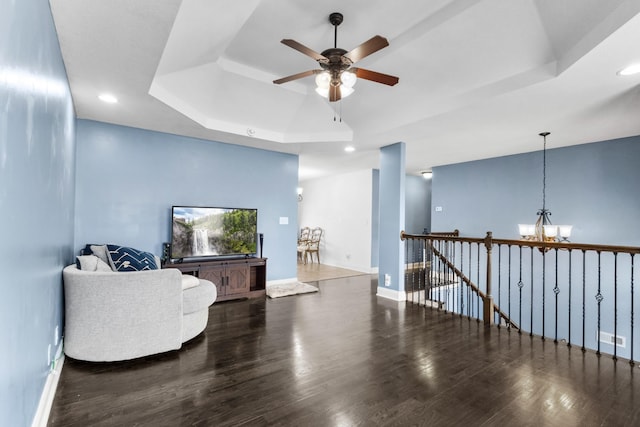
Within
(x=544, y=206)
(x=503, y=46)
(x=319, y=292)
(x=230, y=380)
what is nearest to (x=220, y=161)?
(x=319, y=292)

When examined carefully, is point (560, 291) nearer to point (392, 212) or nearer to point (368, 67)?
point (392, 212)

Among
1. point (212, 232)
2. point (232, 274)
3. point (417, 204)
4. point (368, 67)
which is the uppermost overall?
point (368, 67)

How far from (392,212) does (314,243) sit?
14.0 feet

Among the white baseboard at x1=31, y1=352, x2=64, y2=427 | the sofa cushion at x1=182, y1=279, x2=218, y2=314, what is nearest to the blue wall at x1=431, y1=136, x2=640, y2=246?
the sofa cushion at x1=182, y1=279, x2=218, y2=314

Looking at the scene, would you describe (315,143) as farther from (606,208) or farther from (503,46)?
(606,208)

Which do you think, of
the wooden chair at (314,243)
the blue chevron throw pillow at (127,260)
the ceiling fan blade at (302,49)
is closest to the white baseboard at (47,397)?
the blue chevron throw pillow at (127,260)

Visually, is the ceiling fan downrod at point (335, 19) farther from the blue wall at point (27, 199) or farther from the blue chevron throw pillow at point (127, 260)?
the blue chevron throw pillow at point (127, 260)

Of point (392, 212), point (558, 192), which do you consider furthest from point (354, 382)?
point (558, 192)

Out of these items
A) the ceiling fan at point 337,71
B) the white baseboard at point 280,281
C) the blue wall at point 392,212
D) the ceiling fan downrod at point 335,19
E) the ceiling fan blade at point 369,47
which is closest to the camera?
the ceiling fan blade at point 369,47

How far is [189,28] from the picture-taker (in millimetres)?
2455

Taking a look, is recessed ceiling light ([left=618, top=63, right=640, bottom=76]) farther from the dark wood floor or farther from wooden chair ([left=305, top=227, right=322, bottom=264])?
wooden chair ([left=305, top=227, right=322, bottom=264])

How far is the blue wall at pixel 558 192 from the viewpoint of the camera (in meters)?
4.85

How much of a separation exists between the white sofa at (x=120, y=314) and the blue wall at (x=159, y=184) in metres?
1.71

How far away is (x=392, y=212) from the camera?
201 inches
